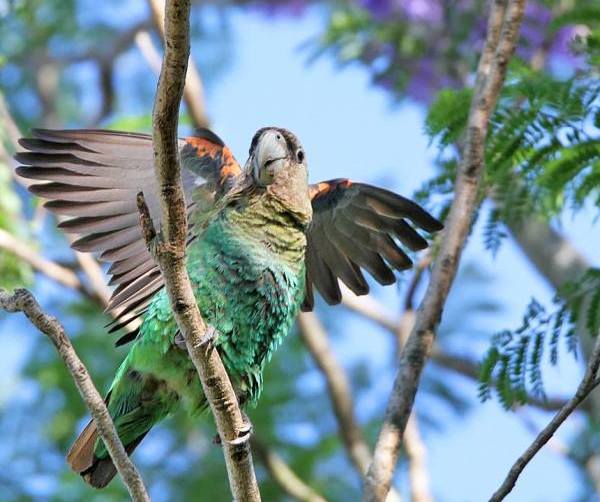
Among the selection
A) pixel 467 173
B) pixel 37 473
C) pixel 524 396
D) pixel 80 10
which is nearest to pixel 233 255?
pixel 467 173

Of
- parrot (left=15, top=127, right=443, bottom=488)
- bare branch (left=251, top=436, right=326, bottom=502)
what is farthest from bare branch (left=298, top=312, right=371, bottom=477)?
A: parrot (left=15, top=127, right=443, bottom=488)

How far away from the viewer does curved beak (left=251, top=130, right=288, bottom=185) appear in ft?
13.6

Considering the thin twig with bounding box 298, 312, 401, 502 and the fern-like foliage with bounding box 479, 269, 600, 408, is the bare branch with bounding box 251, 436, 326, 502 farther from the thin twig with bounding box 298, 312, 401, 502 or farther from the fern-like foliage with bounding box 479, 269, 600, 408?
the fern-like foliage with bounding box 479, 269, 600, 408

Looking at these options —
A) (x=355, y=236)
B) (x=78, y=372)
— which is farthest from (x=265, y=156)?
(x=78, y=372)

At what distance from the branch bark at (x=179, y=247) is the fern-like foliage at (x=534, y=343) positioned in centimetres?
100

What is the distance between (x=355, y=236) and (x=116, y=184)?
1019 millimetres

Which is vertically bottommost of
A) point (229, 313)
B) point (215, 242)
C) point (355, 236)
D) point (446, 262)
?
point (229, 313)

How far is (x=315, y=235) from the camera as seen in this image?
4.83 m

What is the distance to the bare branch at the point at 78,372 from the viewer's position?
2.94 metres

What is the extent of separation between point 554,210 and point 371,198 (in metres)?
0.79

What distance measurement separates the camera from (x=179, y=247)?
293 centimetres

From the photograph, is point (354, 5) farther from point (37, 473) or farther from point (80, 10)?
point (37, 473)

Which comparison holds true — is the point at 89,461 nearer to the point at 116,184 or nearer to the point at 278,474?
the point at 116,184

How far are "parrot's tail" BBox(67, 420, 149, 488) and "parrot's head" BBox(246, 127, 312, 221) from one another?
1070 mm
